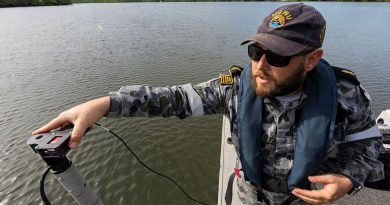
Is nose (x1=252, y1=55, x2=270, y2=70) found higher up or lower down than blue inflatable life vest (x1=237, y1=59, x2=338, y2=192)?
higher up

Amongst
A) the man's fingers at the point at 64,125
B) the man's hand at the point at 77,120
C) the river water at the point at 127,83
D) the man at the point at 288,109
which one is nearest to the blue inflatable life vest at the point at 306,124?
the man at the point at 288,109

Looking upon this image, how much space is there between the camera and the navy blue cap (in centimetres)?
189

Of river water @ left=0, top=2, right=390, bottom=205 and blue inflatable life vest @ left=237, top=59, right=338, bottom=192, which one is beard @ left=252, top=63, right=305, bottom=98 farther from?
river water @ left=0, top=2, right=390, bottom=205

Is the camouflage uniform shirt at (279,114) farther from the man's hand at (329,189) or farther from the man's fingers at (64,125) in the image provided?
the man's fingers at (64,125)

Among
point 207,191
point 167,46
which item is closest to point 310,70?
point 207,191

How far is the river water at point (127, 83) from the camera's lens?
24.8 feet

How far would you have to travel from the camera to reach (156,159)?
8.62 meters

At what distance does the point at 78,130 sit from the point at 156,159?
7.12 meters

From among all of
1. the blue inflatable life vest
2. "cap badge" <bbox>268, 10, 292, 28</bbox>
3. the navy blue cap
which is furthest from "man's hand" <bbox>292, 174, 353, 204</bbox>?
"cap badge" <bbox>268, 10, 292, 28</bbox>

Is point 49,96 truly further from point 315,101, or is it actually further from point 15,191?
point 315,101

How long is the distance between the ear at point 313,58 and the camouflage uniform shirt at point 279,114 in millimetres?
237

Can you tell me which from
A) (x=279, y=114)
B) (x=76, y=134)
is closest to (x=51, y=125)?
(x=76, y=134)

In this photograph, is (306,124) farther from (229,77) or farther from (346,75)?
(229,77)

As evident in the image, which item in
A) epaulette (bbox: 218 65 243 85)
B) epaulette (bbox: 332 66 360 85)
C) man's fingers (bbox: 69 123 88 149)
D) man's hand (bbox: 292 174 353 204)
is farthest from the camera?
epaulette (bbox: 218 65 243 85)
